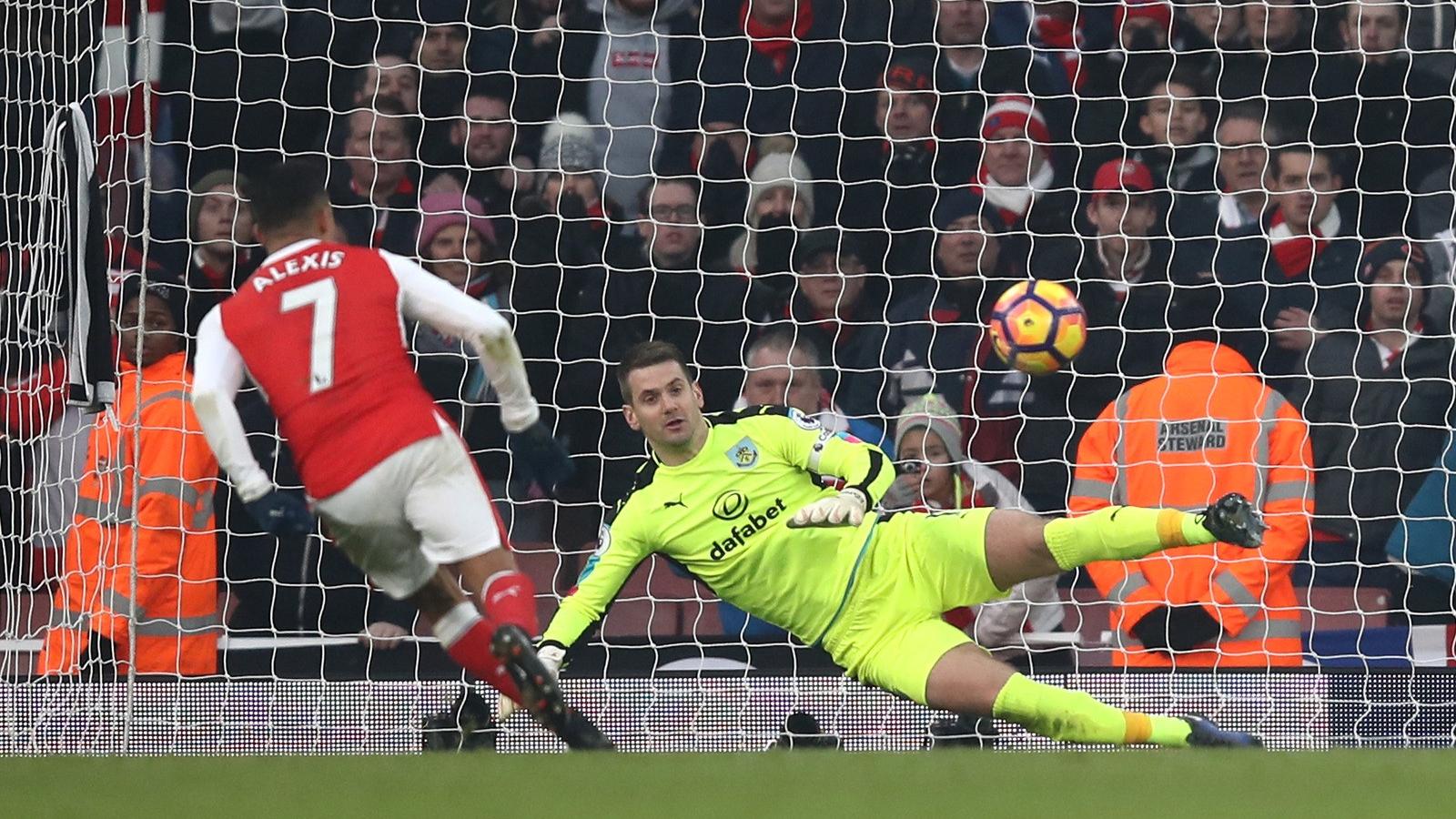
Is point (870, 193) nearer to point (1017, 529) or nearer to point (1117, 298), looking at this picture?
point (1117, 298)

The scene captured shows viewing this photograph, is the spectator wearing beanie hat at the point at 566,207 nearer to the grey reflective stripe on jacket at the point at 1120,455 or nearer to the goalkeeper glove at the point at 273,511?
the grey reflective stripe on jacket at the point at 1120,455

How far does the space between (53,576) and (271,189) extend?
2.62m

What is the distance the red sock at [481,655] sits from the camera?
171 inches

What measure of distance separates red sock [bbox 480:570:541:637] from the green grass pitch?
0.31m

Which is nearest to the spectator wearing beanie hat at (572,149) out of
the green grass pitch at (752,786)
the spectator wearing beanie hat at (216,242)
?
the spectator wearing beanie hat at (216,242)

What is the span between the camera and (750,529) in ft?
17.7

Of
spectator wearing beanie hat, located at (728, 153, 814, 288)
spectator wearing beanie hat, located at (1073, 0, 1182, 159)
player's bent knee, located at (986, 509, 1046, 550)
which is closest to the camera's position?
player's bent knee, located at (986, 509, 1046, 550)

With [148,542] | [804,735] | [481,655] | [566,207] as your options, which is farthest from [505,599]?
[566,207]

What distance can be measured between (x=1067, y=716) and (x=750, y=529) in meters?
1.01

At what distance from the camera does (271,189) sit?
4.39 meters

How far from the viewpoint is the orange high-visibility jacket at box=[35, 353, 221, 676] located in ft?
19.2

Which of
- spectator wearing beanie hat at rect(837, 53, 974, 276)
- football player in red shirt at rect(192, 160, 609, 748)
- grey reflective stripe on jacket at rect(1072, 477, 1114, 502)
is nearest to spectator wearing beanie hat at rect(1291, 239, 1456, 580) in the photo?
grey reflective stripe on jacket at rect(1072, 477, 1114, 502)

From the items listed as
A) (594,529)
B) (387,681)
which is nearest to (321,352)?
(387,681)

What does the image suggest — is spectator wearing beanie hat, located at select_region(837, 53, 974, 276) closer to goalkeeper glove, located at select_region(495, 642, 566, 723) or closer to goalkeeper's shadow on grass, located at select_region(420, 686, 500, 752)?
goalkeeper's shadow on grass, located at select_region(420, 686, 500, 752)
